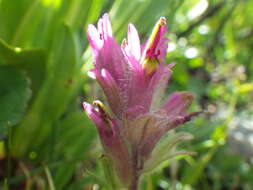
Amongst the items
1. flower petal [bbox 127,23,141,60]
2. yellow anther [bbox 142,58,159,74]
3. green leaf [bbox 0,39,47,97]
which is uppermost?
green leaf [bbox 0,39,47,97]

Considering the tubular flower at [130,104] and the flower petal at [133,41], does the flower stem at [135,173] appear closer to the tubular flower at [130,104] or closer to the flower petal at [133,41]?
the tubular flower at [130,104]

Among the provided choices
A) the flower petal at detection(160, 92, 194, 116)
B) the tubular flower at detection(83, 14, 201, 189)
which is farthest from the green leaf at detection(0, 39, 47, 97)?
the flower petal at detection(160, 92, 194, 116)

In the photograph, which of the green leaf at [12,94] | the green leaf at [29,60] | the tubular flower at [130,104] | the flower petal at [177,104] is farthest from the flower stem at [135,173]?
the green leaf at [29,60]

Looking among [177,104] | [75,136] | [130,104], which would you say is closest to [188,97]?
[177,104]

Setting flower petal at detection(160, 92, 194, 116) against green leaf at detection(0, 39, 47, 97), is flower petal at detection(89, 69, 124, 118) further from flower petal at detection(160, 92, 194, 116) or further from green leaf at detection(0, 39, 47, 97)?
green leaf at detection(0, 39, 47, 97)

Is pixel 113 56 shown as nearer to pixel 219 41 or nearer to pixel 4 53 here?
pixel 4 53

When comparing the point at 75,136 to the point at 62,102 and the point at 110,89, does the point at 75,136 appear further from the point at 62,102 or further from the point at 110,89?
the point at 110,89

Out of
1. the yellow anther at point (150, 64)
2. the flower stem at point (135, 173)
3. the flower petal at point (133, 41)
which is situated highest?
the flower petal at point (133, 41)

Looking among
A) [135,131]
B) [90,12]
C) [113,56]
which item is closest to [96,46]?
[113,56]
